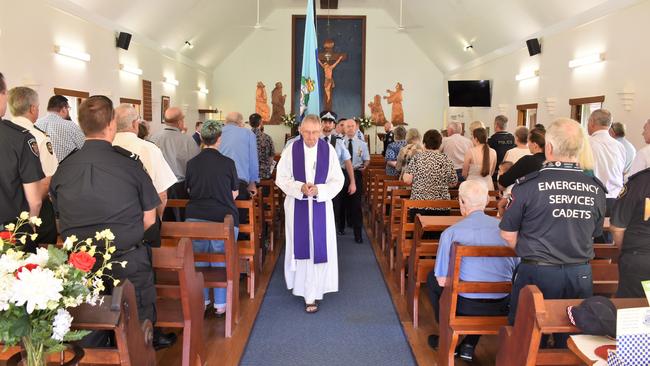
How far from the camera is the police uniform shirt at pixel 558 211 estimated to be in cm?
236

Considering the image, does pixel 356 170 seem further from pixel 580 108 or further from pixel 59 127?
pixel 59 127

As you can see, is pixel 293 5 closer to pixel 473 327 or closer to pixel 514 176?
pixel 514 176

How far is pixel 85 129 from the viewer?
2.32 metres

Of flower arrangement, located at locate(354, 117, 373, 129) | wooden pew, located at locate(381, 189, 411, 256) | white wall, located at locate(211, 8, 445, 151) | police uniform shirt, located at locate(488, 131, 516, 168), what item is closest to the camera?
wooden pew, located at locate(381, 189, 411, 256)

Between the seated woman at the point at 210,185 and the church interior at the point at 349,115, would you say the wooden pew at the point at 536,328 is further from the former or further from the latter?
the seated woman at the point at 210,185

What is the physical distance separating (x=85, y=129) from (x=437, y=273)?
1940 mm

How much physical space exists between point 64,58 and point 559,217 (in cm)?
623

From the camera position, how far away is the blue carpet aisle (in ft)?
10.8

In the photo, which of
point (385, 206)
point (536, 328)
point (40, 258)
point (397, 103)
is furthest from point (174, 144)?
point (397, 103)

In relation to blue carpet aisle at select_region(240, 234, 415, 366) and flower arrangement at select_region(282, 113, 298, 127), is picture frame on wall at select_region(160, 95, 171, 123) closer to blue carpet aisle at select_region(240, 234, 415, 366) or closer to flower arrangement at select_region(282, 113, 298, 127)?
flower arrangement at select_region(282, 113, 298, 127)

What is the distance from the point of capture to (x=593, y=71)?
6.68 meters

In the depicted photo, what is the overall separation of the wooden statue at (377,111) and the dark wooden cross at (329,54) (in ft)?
4.61

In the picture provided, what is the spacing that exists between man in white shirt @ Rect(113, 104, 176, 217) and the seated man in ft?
5.51

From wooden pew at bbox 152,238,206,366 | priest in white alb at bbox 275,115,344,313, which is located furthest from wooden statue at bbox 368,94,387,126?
wooden pew at bbox 152,238,206,366
